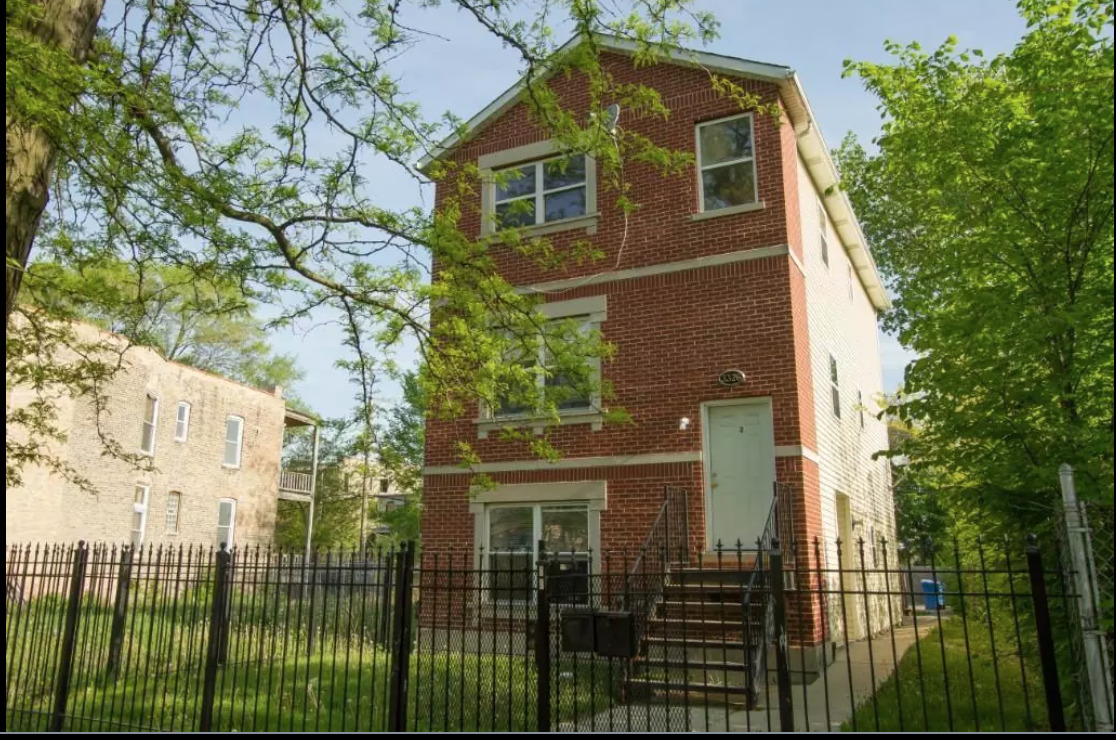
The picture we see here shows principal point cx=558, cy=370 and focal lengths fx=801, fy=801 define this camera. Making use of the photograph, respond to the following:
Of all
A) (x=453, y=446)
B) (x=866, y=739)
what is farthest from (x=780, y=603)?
(x=453, y=446)

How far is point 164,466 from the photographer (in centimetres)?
2589

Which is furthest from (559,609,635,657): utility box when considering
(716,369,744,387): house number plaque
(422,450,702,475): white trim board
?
(716,369,744,387): house number plaque

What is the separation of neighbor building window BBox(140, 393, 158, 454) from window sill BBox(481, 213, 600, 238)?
55.1ft

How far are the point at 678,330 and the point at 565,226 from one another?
2955 mm

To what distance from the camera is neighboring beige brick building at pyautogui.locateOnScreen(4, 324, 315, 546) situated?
21.7 meters

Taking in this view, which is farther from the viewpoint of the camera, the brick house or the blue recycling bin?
the brick house

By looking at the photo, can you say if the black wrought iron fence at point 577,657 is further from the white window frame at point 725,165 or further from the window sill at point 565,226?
the window sill at point 565,226

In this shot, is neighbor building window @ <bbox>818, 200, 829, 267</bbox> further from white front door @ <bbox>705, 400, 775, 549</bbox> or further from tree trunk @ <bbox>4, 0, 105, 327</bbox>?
tree trunk @ <bbox>4, 0, 105, 327</bbox>

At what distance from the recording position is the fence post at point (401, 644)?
22.8ft

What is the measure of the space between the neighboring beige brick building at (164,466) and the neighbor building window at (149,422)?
0.10 ft

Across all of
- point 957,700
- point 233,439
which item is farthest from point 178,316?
point 957,700

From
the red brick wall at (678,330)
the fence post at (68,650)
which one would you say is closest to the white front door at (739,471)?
the red brick wall at (678,330)

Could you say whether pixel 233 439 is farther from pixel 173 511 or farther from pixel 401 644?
pixel 401 644

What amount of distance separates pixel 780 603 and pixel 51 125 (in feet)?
22.7
